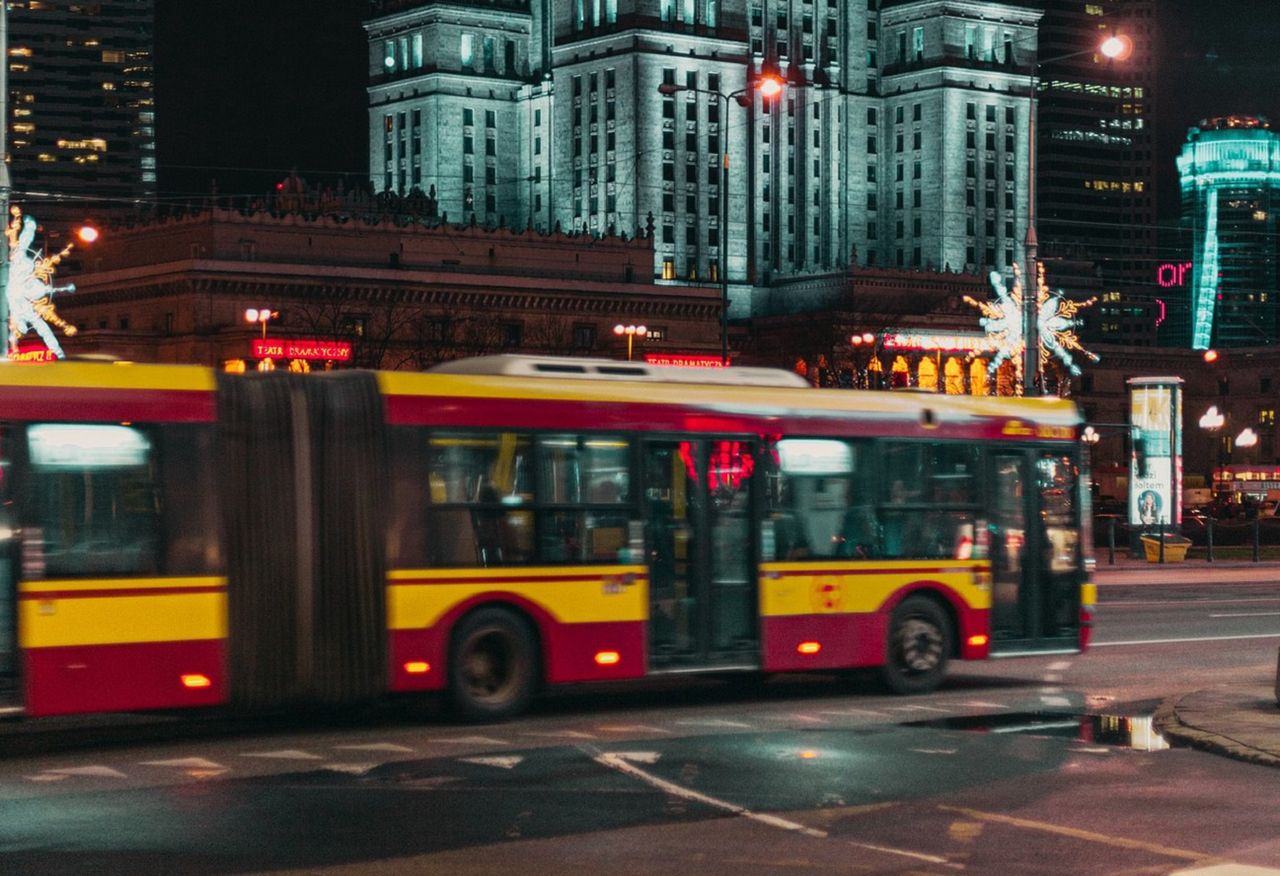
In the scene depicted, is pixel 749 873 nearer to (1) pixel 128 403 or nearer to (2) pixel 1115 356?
(1) pixel 128 403

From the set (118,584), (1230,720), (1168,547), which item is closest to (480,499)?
(118,584)

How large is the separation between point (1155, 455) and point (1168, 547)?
2.29 metres

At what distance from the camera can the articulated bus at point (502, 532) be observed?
15484 millimetres

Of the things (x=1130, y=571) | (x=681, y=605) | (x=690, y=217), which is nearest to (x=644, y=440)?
(x=681, y=605)

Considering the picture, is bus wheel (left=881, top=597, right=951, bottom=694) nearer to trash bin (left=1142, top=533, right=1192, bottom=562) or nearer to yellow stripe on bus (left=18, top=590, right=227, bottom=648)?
yellow stripe on bus (left=18, top=590, right=227, bottom=648)

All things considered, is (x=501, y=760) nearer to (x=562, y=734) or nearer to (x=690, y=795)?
(x=562, y=734)

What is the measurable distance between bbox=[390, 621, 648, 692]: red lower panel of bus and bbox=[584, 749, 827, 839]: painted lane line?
76.8 inches

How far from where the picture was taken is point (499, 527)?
17.2 m

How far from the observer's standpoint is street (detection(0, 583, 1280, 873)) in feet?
37.7

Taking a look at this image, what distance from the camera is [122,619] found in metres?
15.5

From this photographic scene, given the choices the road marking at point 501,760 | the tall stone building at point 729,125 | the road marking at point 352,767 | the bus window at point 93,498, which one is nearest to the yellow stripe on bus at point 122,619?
the bus window at point 93,498

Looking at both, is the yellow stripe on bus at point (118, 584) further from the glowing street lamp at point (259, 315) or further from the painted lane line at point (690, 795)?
the glowing street lamp at point (259, 315)

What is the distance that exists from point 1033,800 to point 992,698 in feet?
20.0

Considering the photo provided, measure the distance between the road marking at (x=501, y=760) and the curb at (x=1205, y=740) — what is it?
515 centimetres
